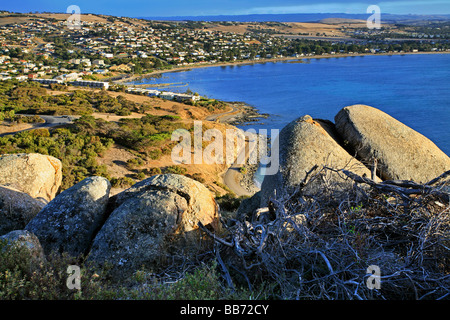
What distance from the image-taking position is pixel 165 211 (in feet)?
18.5

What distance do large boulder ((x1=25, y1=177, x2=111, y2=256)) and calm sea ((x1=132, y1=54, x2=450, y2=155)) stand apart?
1348 inches

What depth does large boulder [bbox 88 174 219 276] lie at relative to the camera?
5254mm

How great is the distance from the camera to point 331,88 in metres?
67.4

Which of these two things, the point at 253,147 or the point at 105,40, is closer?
the point at 253,147

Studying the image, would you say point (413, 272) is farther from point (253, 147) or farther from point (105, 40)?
point (105, 40)

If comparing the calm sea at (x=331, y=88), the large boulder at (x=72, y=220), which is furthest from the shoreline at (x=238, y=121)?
the large boulder at (x=72, y=220)

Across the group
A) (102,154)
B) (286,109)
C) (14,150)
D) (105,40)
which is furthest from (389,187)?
(105,40)

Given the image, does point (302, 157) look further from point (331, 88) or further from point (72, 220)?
point (331, 88)

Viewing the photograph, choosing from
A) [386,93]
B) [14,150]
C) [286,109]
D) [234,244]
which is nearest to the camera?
[234,244]

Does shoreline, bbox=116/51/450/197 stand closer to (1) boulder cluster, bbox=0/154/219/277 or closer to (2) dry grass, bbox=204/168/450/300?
(1) boulder cluster, bbox=0/154/219/277

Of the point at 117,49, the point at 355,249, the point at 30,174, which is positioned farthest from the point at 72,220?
the point at 117,49

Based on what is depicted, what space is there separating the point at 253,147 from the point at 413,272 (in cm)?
3386

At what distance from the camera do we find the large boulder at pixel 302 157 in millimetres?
6934

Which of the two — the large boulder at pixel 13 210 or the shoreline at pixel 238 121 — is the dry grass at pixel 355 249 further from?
the shoreline at pixel 238 121
